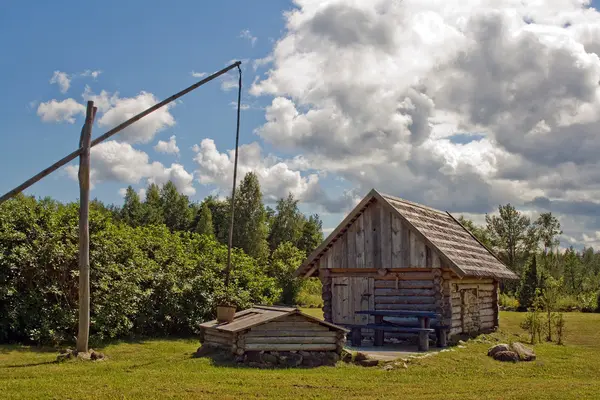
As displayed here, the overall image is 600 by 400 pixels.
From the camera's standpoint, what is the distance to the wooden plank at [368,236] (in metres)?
22.0

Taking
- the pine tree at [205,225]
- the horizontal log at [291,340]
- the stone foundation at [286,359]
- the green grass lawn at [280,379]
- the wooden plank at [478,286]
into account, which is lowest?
the green grass lawn at [280,379]

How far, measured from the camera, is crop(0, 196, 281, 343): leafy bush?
1808 cm

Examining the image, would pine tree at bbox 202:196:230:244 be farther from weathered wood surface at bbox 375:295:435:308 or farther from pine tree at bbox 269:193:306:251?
weathered wood surface at bbox 375:295:435:308

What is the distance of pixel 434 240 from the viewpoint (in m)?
21.1

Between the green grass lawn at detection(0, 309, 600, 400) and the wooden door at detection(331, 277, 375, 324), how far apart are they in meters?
4.62

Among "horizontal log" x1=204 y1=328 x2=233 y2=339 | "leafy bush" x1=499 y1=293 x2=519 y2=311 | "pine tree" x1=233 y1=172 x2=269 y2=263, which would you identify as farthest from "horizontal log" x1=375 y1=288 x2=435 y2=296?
"pine tree" x1=233 y1=172 x2=269 y2=263

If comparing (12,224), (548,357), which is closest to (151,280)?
(12,224)

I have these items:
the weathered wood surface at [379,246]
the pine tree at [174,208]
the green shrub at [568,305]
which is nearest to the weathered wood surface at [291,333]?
the weathered wood surface at [379,246]

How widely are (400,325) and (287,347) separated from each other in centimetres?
656

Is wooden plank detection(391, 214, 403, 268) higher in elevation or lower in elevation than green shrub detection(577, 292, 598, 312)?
higher

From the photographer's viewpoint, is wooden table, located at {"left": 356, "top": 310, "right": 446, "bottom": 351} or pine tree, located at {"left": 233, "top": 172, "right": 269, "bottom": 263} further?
pine tree, located at {"left": 233, "top": 172, "right": 269, "bottom": 263}

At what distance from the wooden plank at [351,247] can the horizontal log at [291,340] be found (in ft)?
21.7

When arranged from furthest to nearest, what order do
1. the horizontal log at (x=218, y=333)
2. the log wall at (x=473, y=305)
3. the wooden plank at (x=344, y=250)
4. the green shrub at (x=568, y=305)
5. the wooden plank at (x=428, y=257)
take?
the green shrub at (x=568, y=305)
the wooden plank at (x=344, y=250)
the log wall at (x=473, y=305)
the wooden plank at (x=428, y=257)
the horizontal log at (x=218, y=333)

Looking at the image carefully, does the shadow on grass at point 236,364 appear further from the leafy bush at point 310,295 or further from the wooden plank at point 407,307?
the leafy bush at point 310,295
